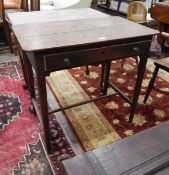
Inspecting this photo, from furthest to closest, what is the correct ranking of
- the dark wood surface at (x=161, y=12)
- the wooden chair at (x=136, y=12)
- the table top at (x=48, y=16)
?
1. the dark wood surface at (x=161, y=12)
2. the wooden chair at (x=136, y=12)
3. the table top at (x=48, y=16)

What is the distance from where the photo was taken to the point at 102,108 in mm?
2102

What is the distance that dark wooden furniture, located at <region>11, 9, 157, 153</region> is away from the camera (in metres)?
1.19

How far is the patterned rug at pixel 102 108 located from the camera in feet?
5.92

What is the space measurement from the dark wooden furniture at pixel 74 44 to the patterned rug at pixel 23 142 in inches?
4.6

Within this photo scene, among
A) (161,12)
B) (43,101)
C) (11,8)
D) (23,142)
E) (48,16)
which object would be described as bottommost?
(23,142)

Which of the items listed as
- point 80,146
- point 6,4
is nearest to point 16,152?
point 80,146

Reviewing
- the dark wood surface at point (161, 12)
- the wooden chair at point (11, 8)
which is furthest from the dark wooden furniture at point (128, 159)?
the wooden chair at point (11, 8)

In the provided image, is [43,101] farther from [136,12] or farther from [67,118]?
[136,12]

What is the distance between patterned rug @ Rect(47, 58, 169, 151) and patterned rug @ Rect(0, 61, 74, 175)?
180 millimetres

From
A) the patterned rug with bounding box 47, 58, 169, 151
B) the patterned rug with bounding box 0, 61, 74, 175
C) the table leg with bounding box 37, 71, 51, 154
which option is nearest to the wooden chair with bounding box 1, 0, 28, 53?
the patterned rug with bounding box 47, 58, 169, 151

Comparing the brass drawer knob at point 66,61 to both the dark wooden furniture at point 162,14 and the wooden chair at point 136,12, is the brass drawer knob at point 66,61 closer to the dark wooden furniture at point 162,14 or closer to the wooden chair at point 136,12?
the wooden chair at point 136,12

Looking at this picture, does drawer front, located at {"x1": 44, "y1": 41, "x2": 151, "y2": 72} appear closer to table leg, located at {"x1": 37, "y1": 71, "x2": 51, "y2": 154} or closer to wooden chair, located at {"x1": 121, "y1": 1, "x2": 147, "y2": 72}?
table leg, located at {"x1": 37, "y1": 71, "x2": 51, "y2": 154}

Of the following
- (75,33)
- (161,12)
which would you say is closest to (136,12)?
(161,12)

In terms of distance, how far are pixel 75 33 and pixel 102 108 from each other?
3.08 feet
